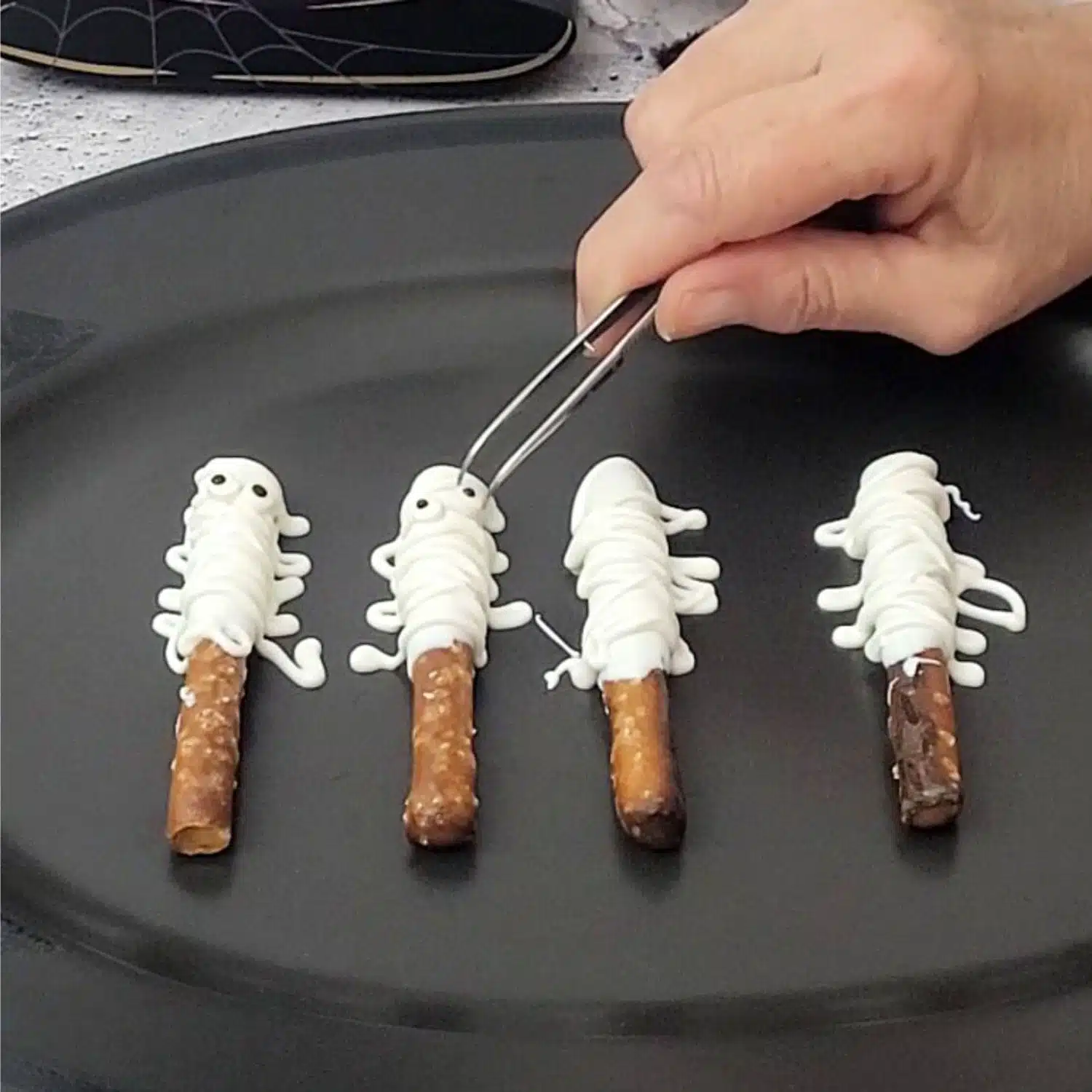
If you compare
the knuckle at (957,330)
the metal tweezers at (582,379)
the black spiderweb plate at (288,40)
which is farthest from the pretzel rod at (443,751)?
the black spiderweb plate at (288,40)

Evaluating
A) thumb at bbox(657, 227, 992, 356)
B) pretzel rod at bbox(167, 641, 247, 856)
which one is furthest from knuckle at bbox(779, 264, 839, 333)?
pretzel rod at bbox(167, 641, 247, 856)

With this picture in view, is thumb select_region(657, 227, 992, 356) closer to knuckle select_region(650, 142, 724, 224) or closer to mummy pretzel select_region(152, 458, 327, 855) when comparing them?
knuckle select_region(650, 142, 724, 224)

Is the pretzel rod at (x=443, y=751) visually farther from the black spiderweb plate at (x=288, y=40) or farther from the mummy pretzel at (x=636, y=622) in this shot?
the black spiderweb plate at (x=288, y=40)

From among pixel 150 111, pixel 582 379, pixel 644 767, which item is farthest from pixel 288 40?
pixel 644 767

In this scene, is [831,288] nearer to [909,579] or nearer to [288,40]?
[909,579]

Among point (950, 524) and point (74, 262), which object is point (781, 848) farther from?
point (74, 262)

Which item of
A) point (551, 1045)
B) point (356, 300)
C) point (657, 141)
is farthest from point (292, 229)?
point (551, 1045)
